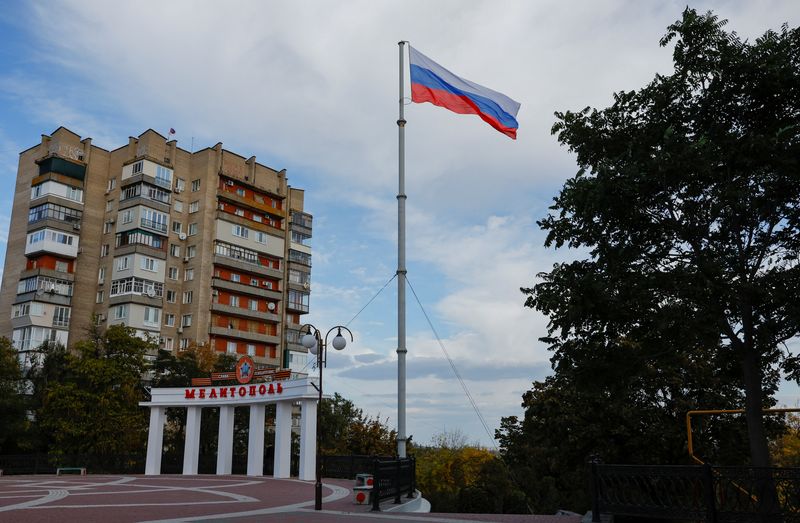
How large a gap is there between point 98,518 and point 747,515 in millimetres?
13261

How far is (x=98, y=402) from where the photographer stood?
133ft

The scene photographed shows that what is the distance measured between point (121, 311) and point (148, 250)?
20.4 ft

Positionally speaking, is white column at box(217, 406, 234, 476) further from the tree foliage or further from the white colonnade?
the tree foliage

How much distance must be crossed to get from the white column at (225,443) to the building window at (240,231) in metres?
34.9

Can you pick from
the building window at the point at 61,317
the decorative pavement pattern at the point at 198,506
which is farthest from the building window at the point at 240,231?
the decorative pavement pattern at the point at 198,506

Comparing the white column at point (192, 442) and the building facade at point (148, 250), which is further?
the building facade at point (148, 250)

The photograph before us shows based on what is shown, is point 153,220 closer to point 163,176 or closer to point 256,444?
point 163,176

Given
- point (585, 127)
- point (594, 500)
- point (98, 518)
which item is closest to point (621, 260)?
point (585, 127)

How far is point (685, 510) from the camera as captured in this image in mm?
11141

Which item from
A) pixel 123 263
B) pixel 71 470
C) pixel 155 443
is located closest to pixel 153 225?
pixel 123 263

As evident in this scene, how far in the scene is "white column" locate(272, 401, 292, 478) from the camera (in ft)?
107

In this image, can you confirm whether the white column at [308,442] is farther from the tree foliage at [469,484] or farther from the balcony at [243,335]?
the balcony at [243,335]

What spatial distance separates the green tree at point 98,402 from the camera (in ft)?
132

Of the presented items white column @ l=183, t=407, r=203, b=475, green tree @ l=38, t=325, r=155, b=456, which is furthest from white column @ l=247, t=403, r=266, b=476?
green tree @ l=38, t=325, r=155, b=456
